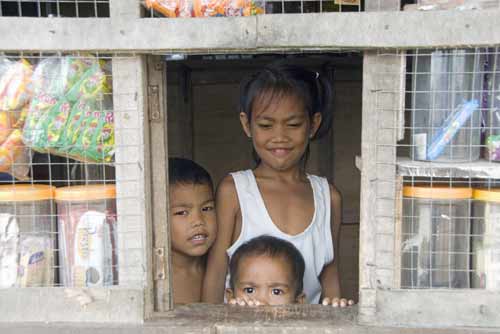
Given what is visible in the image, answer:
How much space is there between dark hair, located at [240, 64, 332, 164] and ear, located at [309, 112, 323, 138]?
0.8 inches

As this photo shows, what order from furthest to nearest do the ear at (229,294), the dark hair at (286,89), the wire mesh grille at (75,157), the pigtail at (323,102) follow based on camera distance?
1. the pigtail at (323,102)
2. the dark hair at (286,89)
3. the ear at (229,294)
4. the wire mesh grille at (75,157)

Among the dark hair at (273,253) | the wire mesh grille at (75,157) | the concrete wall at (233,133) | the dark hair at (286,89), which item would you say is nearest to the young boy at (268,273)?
the dark hair at (273,253)

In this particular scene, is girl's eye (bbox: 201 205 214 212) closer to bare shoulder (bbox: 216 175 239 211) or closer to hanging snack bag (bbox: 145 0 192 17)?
bare shoulder (bbox: 216 175 239 211)

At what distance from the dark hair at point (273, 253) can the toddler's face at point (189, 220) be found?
0.54ft

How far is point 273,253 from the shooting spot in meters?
2.09

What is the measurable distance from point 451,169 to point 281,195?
3.42ft

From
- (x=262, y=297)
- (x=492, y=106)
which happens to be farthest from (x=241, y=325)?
(x=492, y=106)

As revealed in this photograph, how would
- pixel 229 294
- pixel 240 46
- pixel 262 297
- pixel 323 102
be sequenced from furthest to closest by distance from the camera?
pixel 323 102, pixel 229 294, pixel 262 297, pixel 240 46

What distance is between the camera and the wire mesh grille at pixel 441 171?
137 cm

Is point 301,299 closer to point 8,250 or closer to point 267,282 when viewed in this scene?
point 267,282

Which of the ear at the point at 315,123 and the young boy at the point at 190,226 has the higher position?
the ear at the point at 315,123

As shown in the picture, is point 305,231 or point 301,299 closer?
point 301,299

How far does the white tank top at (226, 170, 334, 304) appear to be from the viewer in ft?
7.23

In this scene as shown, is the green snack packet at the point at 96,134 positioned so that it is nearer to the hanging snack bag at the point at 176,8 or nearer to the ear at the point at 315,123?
the hanging snack bag at the point at 176,8
